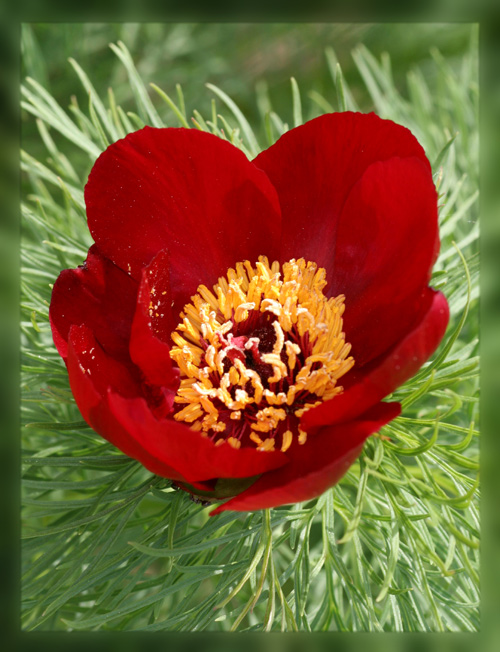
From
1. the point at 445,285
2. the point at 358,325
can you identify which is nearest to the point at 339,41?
the point at 445,285

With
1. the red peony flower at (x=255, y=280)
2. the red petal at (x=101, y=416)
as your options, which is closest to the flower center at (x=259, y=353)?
the red peony flower at (x=255, y=280)

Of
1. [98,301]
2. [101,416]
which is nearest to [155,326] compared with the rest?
[98,301]

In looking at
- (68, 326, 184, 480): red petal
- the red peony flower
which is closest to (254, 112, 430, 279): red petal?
the red peony flower

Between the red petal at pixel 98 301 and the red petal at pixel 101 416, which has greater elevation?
the red petal at pixel 98 301

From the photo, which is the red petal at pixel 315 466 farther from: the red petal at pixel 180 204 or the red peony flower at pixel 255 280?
the red petal at pixel 180 204

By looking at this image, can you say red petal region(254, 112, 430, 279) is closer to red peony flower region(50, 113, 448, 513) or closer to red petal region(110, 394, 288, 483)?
red peony flower region(50, 113, 448, 513)

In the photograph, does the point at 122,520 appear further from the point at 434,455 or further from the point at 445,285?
the point at 445,285

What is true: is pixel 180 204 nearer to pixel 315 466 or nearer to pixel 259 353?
pixel 259 353
